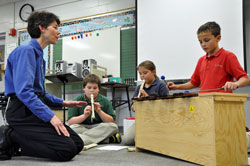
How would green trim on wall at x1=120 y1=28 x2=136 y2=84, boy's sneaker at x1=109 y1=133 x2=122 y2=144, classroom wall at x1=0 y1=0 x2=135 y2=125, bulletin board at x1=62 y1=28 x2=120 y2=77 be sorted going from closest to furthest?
boy's sneaker at x1=109 y1=133 x2=122 y2=144
green trim on wall at x1=120 y1=28 x2=136 y2=84
bulletin board at x1=62 y1=28 x2=120 y2=77
classroom wall at x1=0 y1=0 x2=135 y2=125

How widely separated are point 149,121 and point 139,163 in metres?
0.40

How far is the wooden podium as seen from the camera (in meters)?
1.30

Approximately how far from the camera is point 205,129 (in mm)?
1345

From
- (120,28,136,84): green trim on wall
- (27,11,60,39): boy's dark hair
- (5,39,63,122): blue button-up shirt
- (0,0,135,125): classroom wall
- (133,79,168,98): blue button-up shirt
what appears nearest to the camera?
(5,39,63,122): blue button-up shirt

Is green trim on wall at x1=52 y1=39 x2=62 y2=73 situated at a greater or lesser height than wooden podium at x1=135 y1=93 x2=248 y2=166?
greater

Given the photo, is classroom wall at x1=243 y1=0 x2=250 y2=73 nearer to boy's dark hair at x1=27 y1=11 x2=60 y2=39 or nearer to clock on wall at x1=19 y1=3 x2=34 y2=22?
boy's dark hair at x1=27 y1=11 x2=60 y2=39

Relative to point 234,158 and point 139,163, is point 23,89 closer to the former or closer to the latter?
point 139,163

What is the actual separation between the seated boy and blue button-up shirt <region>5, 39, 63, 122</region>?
2.42 feet

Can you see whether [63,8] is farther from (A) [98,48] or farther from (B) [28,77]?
(B) [28,77]

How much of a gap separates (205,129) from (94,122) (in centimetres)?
141

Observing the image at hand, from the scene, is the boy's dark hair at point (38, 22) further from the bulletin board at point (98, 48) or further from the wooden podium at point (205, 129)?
the bulletin board at point (98, 48)

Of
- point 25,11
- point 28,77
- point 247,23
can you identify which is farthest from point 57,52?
point 28,77

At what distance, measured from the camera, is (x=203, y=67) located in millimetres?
1964

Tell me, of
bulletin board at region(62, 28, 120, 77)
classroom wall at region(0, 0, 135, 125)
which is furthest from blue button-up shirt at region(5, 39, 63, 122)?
classroom wall at region(0, 0, 135, 125)
